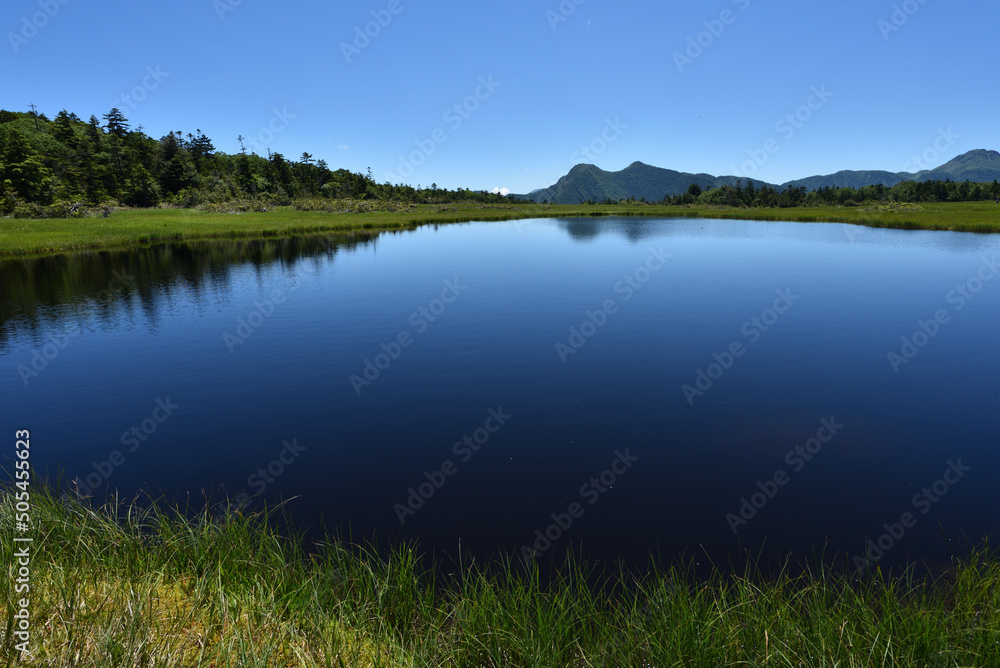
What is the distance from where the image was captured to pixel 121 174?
379ft

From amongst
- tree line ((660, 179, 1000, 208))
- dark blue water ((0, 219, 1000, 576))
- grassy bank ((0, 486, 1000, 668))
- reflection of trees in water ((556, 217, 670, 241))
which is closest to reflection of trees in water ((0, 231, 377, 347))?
dark blue water ((0, 219, 1000, 576))

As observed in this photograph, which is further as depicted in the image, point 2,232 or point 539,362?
point 2,232

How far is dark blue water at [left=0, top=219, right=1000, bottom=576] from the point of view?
968cm

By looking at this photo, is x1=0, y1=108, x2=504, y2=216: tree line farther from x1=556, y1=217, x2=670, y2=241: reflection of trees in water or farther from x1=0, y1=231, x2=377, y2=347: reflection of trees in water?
x1=556, y1=217, x2=670, y2=241: reflection of trees in water

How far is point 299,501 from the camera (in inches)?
404

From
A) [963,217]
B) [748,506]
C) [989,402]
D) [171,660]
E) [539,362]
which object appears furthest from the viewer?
[963,217]

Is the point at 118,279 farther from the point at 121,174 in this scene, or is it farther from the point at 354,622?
the point at 121,174

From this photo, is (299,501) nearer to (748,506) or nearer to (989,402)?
(748,506)

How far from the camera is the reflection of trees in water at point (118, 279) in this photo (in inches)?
1056

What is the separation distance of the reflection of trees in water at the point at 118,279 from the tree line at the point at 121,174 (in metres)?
49.5

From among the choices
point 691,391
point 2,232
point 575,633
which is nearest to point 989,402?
point 691,391

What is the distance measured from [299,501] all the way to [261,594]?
4.89 meters

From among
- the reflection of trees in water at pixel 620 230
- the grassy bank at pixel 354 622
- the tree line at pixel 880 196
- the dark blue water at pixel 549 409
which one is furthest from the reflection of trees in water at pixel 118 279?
the tree line at pixel 880 196

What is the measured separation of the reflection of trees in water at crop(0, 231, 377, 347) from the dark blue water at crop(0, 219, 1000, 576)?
1.30ft
